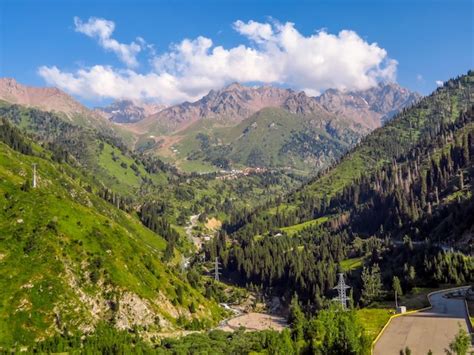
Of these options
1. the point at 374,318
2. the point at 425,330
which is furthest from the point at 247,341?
the point at 425,330

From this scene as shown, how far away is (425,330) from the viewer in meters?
108

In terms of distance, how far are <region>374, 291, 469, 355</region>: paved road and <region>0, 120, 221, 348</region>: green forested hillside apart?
91668mm

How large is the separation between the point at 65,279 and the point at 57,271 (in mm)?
4008

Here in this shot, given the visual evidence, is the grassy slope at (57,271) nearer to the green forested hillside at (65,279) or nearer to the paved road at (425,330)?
the green forested hillside at (65,279)

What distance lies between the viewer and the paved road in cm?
9675

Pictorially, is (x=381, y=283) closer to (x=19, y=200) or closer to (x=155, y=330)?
(x=155, y=330)

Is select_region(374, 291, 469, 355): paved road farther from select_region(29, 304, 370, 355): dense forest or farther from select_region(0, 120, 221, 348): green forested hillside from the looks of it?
select_region(0, 120, 221, 348): green forested hillside

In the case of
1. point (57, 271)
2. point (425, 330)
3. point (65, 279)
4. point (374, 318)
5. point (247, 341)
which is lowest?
point (247, 341)

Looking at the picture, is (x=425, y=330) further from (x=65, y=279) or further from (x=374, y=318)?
(x=65, y=279)

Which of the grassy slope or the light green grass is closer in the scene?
the light green grass

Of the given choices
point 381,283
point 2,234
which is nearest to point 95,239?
point 2,234

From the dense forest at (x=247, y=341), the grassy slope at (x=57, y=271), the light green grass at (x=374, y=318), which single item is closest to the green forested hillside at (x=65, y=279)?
the grassy slope at (x=57, y=271)

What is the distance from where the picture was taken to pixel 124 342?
14675 centimetres

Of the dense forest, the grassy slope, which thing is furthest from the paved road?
the grassy slope
